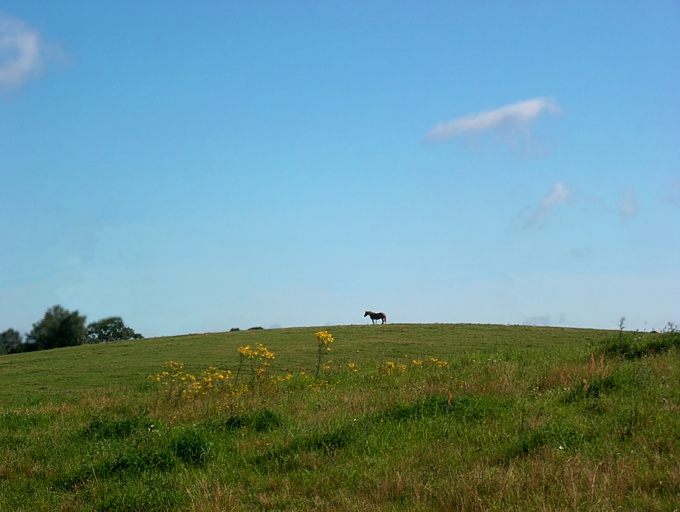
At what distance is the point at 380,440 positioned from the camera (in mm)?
9031

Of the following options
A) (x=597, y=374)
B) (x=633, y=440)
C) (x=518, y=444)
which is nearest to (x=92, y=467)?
(x=518, y=444)

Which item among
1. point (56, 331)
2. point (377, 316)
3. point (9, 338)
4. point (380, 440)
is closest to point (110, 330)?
point (9, 338)

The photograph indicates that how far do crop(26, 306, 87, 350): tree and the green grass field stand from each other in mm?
36848

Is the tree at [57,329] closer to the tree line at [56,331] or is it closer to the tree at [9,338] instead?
the tree line at [56,331]

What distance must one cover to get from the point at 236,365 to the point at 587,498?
15.5 meters

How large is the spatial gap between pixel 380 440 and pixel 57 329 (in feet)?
156

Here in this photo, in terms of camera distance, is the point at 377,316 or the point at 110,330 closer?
the point at 377,316

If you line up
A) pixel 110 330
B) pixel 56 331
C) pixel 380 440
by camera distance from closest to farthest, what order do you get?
pixel 380 440, pixel 56 331, pixel 110 330

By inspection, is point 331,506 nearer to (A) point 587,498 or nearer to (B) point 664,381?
(A) point 587,498

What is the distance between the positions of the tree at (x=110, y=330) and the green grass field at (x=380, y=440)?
177 feet

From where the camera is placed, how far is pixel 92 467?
888cm

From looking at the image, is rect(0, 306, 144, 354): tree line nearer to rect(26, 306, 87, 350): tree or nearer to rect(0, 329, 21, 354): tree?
rect(26, 306, 87, 350): tree

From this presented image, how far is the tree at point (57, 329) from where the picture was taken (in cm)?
5028

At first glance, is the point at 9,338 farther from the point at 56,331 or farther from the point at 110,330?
the point at 56,331
